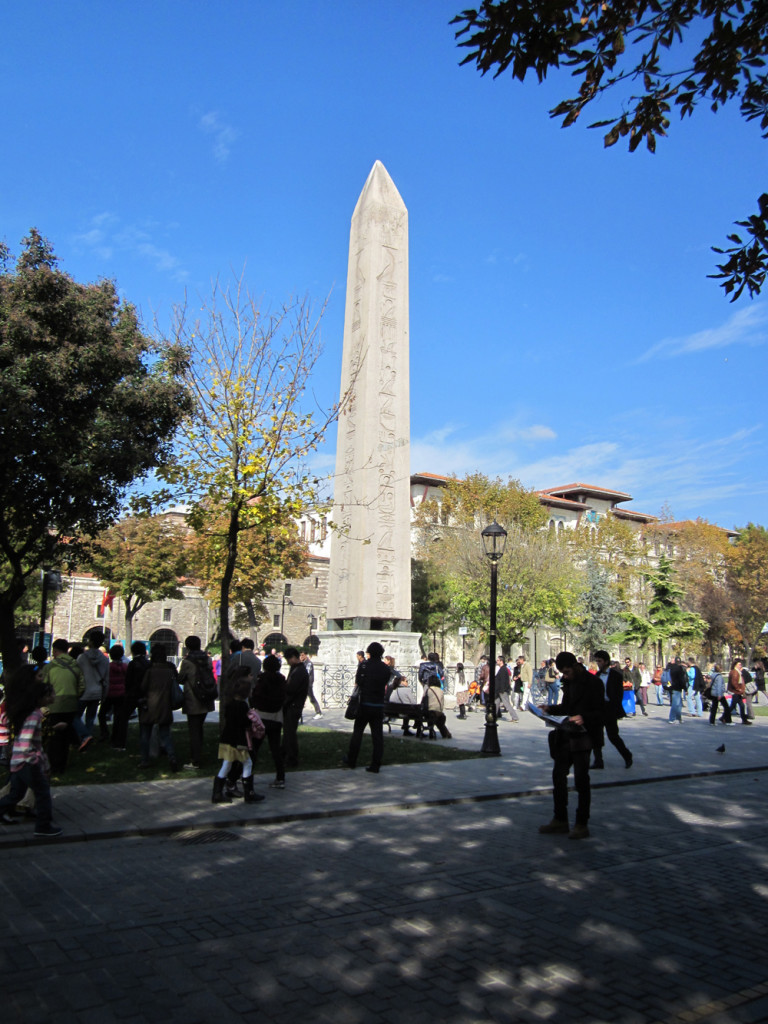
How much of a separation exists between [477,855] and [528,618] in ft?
125

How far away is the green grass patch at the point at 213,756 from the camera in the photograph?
10.8m

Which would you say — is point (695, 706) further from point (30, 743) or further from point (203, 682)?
point (30, 743)

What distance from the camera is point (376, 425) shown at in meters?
21.0

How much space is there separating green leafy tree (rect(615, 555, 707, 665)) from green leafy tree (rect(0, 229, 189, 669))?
38.4 meters

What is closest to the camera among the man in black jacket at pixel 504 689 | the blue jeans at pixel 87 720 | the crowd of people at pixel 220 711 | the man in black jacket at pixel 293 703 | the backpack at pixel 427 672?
the crowd of people at pixel 220 711

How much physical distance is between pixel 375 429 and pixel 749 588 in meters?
51.1

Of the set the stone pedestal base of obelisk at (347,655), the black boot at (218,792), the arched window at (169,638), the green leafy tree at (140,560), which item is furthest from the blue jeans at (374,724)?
the arched window at (169,638)

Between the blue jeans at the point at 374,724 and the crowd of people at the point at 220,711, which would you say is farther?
the blue jeans at the point at 374,724

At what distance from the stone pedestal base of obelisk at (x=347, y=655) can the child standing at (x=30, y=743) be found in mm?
14124

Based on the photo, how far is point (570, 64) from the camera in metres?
5.44

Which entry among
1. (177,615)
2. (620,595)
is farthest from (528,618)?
(177,615)

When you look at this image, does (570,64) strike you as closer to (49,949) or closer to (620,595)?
(49,949)

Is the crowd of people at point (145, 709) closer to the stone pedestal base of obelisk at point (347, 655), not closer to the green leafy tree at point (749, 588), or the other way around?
the stone pedestal base of obelisk at point (347, 655)

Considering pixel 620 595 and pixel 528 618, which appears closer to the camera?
pixel 528 618
